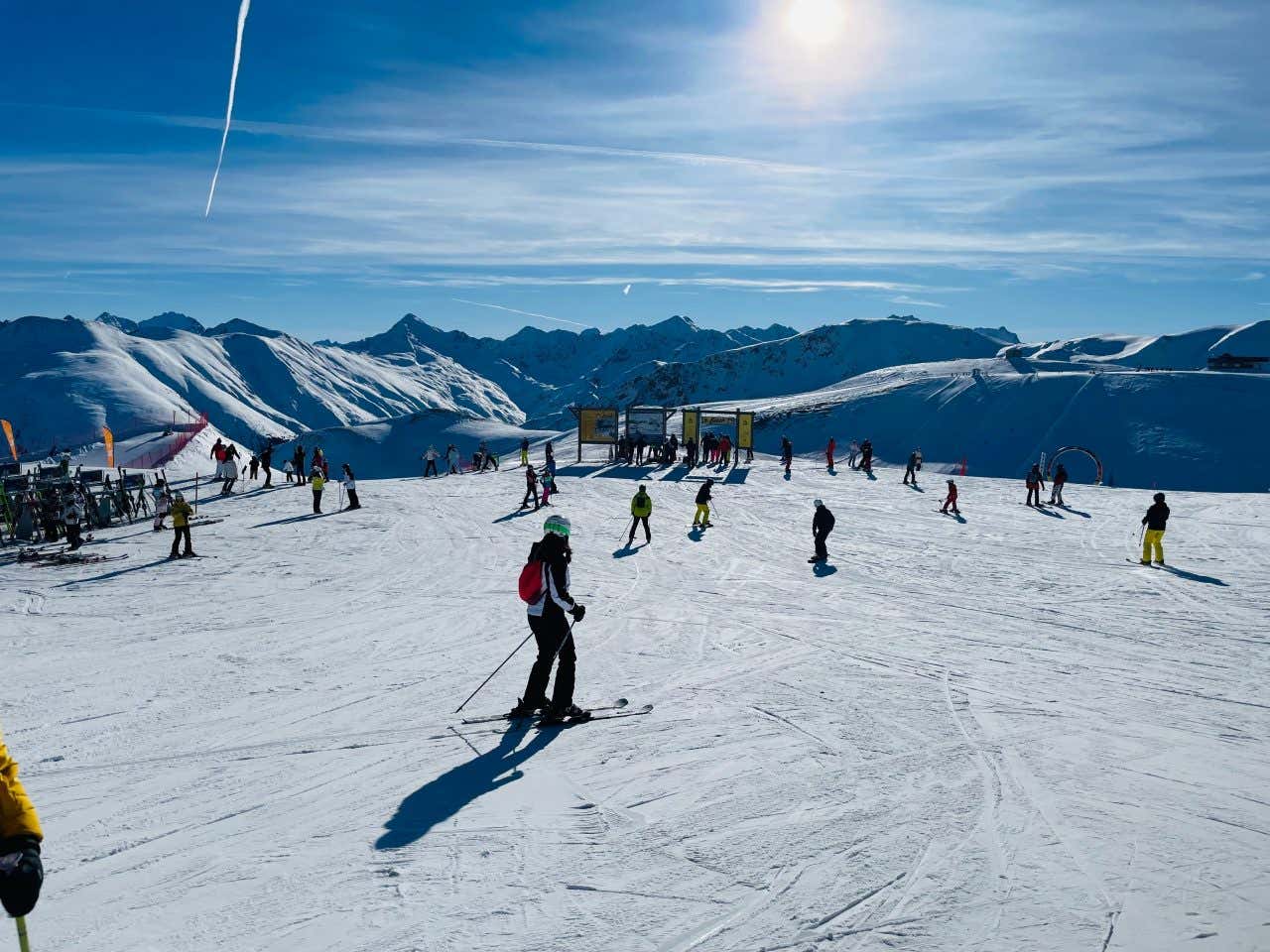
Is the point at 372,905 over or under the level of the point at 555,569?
under

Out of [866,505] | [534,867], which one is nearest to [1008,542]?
[866,505]

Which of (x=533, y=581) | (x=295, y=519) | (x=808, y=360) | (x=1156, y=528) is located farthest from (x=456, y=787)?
(x=808, y=360)

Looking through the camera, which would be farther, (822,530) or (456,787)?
(822,530)

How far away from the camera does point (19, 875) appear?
2895 mm

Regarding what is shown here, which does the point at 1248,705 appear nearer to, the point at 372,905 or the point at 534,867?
the point at 534,867

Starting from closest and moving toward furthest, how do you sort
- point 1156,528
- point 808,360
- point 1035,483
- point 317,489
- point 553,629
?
point 553,629, point 1156,528, point 317,489, point 1035,483, point 808,360

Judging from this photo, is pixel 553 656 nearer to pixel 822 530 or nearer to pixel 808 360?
pixel 822 530

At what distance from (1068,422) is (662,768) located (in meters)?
52.4

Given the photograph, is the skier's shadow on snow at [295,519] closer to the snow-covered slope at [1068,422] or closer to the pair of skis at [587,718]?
the pair of skis at [587,718]

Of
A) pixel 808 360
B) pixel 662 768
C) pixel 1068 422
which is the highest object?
pixel 808 360

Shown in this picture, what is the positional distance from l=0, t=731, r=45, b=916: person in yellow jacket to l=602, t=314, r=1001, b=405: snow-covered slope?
492 feet

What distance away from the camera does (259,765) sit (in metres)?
6.39

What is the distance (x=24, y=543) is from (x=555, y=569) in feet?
60.7

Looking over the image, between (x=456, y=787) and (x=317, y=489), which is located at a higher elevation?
(x=317, y=489)
